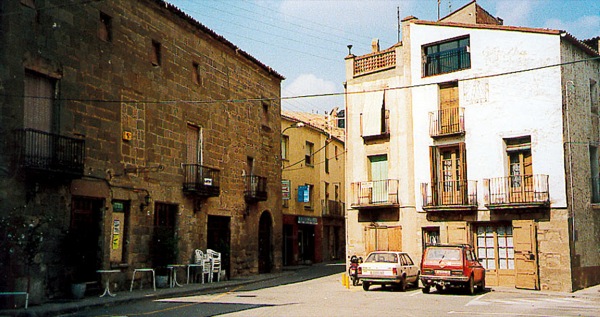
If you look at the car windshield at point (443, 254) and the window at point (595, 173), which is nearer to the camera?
the car windshield at point (443, 254)

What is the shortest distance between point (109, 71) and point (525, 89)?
15236 millimetres

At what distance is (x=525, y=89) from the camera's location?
2291cm

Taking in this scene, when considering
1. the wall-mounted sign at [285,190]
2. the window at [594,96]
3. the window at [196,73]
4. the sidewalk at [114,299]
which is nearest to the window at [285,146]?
the wall-mounted sign at [285,190]

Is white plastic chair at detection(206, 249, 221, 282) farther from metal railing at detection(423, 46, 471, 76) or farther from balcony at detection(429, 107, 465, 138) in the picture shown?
metal railing at detection(423, 46, 471, 76)

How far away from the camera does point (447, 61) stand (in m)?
25.2

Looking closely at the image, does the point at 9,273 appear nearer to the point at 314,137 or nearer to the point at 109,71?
the point at 109,71

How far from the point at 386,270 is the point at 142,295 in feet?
25.6

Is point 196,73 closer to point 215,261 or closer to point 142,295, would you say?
point 215,261

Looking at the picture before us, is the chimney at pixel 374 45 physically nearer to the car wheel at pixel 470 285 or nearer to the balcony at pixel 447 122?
the balcony at pixel 447 122

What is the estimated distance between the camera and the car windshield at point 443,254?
19.3 m

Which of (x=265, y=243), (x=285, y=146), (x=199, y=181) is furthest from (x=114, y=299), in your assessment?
(x=285, y=146)

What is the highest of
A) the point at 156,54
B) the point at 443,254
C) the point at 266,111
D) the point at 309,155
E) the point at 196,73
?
the point at 156,54

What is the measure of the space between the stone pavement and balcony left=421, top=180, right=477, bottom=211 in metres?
3.42

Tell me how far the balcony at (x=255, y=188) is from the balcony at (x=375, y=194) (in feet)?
15.6
